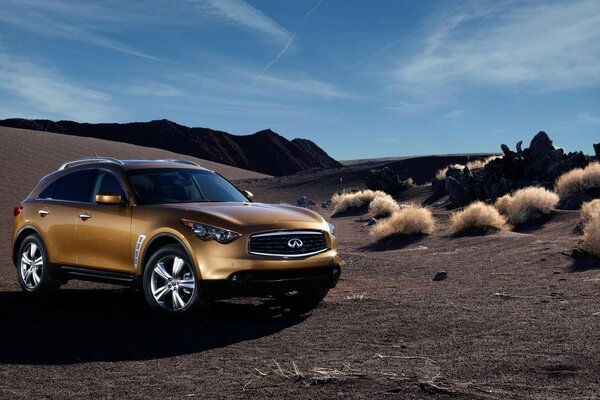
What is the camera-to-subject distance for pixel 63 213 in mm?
9719

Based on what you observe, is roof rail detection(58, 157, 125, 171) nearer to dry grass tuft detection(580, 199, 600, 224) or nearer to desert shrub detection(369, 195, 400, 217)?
dry grass tuft detection(580, 199, 600, 224)

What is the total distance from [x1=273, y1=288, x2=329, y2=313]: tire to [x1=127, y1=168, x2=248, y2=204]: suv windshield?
141 cm

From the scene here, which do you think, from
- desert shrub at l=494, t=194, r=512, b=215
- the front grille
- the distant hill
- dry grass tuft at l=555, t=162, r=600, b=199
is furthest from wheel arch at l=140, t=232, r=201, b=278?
the distant hill

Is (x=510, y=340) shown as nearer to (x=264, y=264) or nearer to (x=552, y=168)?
(x=264, y=264)

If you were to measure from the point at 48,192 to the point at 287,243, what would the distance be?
4.17 meters

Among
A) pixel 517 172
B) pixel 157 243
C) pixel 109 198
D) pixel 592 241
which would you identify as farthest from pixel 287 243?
pixel 517 172

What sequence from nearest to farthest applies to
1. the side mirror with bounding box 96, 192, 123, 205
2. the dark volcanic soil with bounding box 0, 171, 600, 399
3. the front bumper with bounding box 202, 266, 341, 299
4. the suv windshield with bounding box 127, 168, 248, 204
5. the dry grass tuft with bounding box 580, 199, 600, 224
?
the dark volcanic soil with bounding box 0, 171, 600, 399 < the front bumper with bounding box 202, 266, 341, 299 < the side mirror with bounding box 96, 192, 123, 205 < the suv windshield with bounding box 127, 168, 248, 204 < the dry grass tuft with bounding box 580, 199, 600, 224

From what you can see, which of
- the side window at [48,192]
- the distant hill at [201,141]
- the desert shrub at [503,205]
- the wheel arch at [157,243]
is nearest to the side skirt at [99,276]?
the wheel arch at [157,243]

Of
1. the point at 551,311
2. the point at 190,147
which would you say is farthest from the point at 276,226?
the point at 190,147

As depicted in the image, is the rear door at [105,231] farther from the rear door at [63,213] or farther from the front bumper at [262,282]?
the front bumper at [262,282]

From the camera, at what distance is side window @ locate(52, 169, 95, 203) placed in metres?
9.67

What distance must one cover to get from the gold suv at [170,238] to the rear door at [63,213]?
0.6 inches

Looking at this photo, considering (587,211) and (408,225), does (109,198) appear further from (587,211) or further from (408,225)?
(587,211)

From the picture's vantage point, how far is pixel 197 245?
781cm
